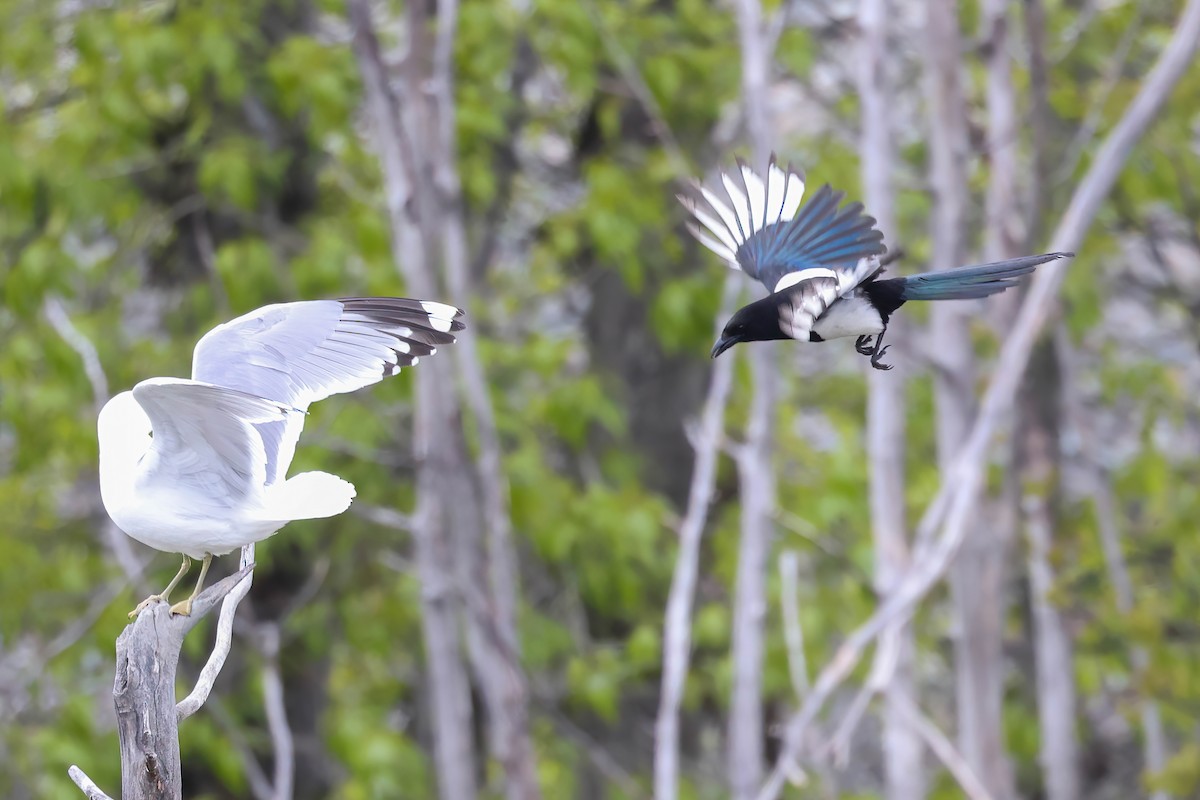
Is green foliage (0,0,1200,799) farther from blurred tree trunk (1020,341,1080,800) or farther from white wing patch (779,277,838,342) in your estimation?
white wing patch (779,277,838,342)

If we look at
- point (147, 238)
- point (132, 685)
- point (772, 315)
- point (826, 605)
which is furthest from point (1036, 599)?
point (132, 685)

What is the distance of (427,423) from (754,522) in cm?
160

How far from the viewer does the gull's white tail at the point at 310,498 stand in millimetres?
3305

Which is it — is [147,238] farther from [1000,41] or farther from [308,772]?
[1000,41]

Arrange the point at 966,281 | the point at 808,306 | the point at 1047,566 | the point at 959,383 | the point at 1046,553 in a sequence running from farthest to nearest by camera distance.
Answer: the point at 1047,566, the point at 1046,553, the point at 959,383, the point at 966,281, the point at 808,306

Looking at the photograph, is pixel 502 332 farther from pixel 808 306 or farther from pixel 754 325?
pixel 808 306

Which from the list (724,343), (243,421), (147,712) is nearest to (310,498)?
(243,421)

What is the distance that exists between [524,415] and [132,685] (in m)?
6.81

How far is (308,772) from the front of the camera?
10.2 metres

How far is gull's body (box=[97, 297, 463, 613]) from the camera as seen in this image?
332 cm

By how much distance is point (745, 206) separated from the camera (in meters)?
4.00

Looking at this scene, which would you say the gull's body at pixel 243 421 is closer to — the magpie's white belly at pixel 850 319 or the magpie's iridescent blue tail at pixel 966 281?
the magpie's white belly at pixel 850 319

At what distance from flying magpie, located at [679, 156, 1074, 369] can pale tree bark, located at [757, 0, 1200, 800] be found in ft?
8.55

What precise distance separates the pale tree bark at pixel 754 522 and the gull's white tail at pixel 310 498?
3.75m
